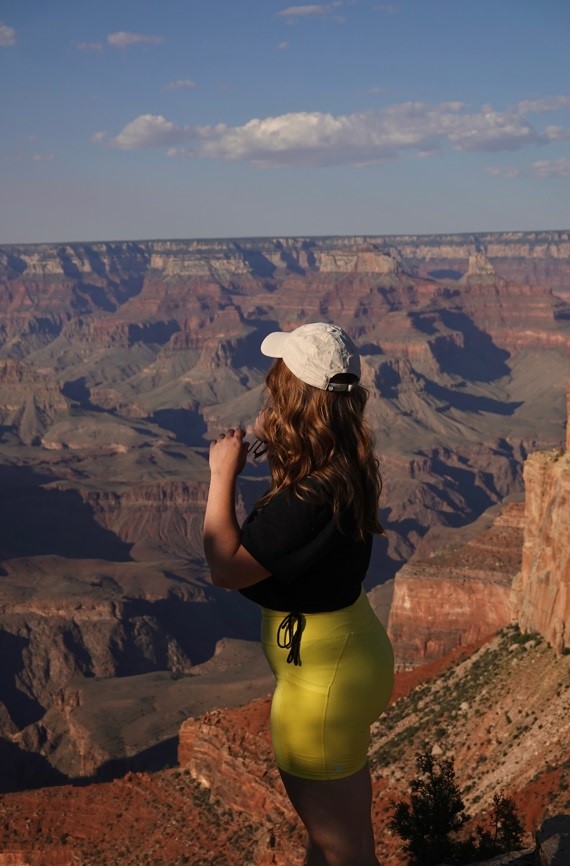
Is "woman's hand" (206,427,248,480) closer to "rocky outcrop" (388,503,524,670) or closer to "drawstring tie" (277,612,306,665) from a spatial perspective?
"drawstring tie" (277,612,306,665)

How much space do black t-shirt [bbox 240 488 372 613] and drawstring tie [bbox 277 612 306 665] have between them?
6 centimetres

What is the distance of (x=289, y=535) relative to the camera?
556 centimetres

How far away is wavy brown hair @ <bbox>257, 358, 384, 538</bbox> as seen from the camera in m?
5.69

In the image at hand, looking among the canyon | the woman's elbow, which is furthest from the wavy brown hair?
the canyon

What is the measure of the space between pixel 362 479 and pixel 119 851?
23.5 m

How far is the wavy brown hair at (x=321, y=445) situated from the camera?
5691mm

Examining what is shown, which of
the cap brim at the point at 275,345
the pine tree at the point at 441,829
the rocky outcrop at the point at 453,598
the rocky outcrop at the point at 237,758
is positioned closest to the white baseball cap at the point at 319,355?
the cap brim at the point at 275,345

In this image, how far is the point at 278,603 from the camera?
576 cm

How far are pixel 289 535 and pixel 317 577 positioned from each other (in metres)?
0.32

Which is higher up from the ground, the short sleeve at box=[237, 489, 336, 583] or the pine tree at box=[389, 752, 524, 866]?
the short sleeve at box=[237, 489, 336, 583]

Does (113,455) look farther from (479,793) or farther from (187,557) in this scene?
(479,793)

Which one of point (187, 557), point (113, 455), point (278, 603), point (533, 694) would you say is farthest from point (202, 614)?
point (278, 603)

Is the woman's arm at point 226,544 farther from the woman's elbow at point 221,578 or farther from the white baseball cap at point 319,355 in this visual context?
the white baseball cap at point 319,355

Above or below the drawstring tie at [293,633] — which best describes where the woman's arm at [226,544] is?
above
